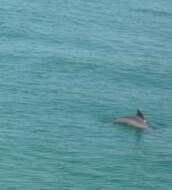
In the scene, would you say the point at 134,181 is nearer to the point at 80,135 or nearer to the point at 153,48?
the point at 80,135

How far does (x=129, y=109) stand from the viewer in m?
111

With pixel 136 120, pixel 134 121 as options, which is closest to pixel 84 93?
pixel 134 121

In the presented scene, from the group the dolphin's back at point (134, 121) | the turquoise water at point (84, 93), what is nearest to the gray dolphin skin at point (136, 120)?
the dolphin's back at point (134, 121)

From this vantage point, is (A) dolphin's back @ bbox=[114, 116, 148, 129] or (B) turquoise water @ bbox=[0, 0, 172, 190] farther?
(A) dolphin's back @ bbox=[114, 116, 148, 129]

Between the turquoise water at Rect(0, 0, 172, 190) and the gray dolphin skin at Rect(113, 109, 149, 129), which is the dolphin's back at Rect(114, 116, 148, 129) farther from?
the turquoise water at Rect(0, 0, 172, 190)

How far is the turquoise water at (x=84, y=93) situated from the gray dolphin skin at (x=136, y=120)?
848 mm

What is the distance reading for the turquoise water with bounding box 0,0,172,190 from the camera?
92.4 metres

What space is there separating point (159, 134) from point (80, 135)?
30.7 ft

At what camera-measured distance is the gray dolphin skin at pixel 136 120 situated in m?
A: 105

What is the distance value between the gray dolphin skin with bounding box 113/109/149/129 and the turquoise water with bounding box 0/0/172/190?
85cm

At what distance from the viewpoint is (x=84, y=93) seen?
114562mm

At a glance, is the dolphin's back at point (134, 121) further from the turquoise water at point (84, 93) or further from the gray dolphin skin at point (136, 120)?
the turquoise water at point (84, 93)

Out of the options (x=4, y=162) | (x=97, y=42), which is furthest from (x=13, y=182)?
(x=97, y=42)

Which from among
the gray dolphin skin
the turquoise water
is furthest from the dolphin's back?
the turquoise water
